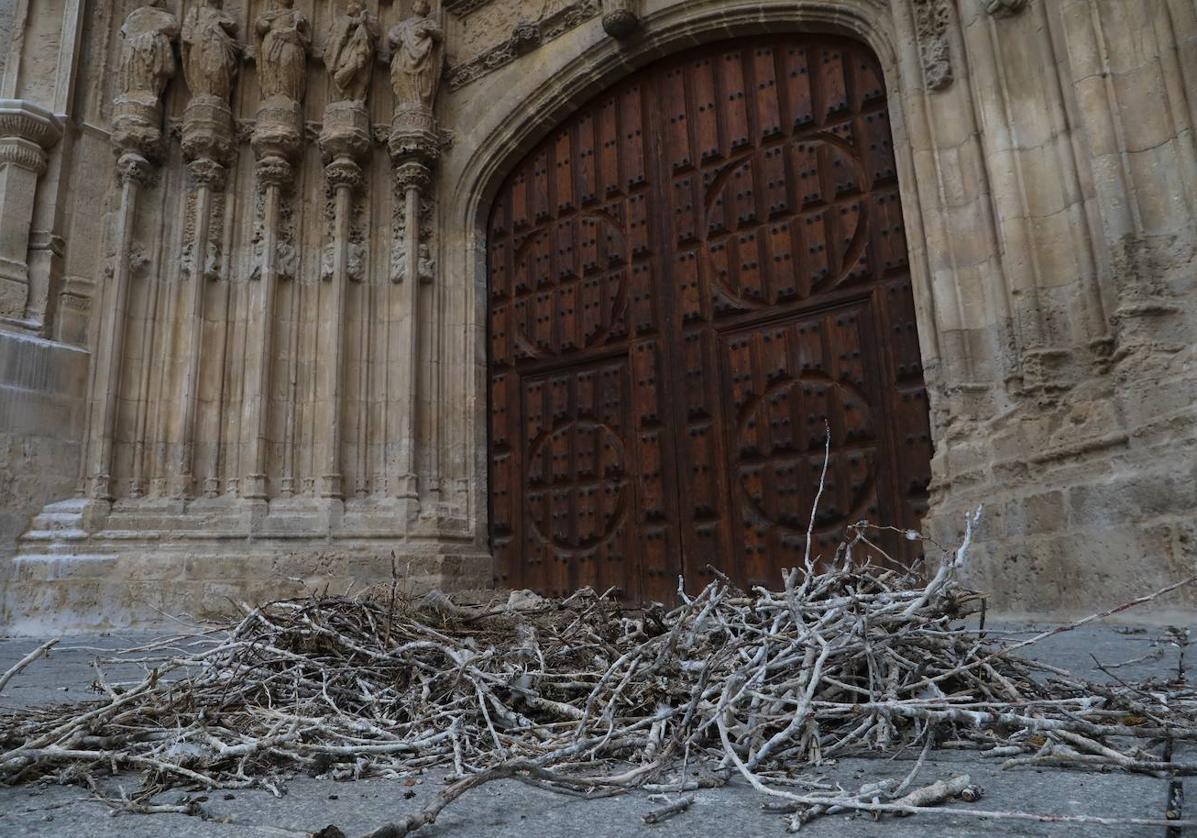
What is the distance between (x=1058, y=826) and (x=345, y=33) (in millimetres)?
6601

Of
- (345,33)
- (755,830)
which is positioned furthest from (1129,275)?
(345,33)

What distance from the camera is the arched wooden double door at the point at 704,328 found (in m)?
4.82

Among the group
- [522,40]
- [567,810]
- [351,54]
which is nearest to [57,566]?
[351,54]

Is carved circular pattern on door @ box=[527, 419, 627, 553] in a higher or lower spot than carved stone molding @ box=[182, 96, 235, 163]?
lower

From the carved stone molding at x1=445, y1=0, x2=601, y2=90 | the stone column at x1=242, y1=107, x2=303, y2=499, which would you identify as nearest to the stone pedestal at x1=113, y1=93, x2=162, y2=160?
the stone column at x1=242, y1=107, x2=303, y2=499

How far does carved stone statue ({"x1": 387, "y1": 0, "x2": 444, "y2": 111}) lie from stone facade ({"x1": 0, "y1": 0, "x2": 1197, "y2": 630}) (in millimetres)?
28

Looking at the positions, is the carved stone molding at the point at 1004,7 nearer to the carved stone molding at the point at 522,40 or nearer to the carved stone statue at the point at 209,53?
the carved stone molding at the point at 522,40

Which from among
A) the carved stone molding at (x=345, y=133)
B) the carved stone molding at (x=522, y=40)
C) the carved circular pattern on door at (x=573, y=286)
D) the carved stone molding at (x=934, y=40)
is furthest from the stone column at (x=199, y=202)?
the carved stone molding at (x=934, y=40)

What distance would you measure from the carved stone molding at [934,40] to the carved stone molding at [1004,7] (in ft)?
0.88

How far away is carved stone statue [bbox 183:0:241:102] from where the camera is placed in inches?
243

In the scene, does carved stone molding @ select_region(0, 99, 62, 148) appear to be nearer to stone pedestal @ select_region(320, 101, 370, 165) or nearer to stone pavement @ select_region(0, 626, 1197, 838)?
stone pedestal @ select_region(320, 101, 370, 165)

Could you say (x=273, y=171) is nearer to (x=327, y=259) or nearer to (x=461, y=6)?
(x=327, y=259)

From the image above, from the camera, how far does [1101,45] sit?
11.8 ft

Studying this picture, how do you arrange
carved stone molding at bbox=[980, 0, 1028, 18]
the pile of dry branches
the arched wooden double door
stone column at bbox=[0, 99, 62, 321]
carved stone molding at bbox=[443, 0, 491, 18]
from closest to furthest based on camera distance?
the pile of dry branches < carved stone molding at bbox=[980, 0, 1028, 18] < the arched wooden double door < stone column at bbox=[0, 99, 62, 321] < carved stone molding at bbox=[443, 0, 491, 18]
